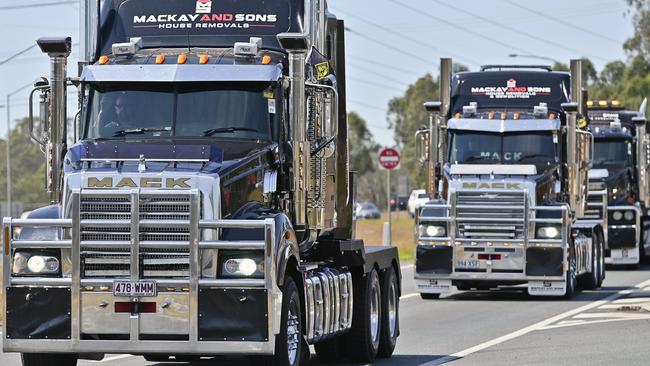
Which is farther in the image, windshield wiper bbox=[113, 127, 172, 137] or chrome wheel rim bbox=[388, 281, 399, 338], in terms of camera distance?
chrome wheel rim bbox=[388, 281, 399, 338]

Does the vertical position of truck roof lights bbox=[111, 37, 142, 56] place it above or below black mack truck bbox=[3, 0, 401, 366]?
above

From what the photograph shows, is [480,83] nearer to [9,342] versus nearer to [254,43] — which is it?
[254,43]

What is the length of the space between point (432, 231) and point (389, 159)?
647 inches

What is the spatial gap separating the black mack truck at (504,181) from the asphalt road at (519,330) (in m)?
0.60

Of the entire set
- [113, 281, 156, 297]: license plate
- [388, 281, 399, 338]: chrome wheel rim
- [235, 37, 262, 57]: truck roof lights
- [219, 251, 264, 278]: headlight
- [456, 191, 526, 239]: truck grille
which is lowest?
[388, 281, 399, 338]: chrome wheel rim

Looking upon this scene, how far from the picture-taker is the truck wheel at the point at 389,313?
1706 centimetres

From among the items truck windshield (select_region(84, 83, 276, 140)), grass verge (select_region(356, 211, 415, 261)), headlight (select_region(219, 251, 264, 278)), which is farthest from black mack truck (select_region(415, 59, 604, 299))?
Answer: grass verge (select_region(356, 211, 415, 261))

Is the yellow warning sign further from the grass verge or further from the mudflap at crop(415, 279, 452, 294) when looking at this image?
the grass verge

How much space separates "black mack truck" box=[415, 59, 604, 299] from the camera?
85.2 ft

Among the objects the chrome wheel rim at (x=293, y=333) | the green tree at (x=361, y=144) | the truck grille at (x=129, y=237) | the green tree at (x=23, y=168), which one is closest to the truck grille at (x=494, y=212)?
the chrome wheel rim at (x=293, y=333)

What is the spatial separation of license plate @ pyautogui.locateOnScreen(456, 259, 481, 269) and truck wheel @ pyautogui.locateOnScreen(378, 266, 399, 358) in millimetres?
8342

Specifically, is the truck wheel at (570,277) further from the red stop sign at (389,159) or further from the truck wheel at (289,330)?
the red stop sign at (389,159)

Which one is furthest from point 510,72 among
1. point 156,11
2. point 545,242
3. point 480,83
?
point 156,11

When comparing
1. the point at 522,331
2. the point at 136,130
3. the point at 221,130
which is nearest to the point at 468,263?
the point at 522,331
